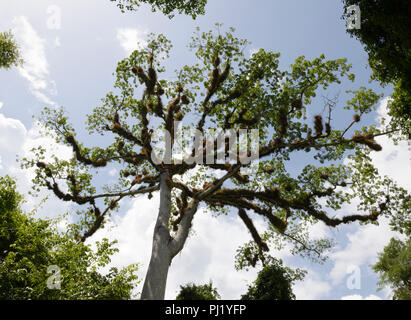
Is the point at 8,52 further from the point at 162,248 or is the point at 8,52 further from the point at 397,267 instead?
the point at 397,267

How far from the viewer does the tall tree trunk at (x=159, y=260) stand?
697 centimetres

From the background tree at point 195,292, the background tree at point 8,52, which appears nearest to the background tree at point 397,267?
the background tree at point 195,292

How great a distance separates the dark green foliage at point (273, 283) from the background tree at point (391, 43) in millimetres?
8978

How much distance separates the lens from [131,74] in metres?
13.2

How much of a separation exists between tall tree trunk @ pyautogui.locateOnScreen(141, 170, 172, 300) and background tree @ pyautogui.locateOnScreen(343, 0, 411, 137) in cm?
1012

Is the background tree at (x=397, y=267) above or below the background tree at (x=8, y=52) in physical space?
below

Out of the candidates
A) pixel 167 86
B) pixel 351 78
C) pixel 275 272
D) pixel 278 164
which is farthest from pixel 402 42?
pixel 275 272

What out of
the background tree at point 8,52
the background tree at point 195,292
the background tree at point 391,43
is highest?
the background tree at point 8,52

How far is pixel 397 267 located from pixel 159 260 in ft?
86.5

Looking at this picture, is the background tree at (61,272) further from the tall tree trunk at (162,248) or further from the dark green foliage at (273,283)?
the dark green foliage at (273,283)

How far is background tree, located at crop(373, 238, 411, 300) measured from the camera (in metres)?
22.9

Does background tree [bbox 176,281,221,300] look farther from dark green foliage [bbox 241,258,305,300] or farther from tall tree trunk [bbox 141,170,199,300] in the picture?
tall tree trunk [bbox 141,170,199,300]

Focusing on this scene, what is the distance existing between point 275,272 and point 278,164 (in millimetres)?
5973
